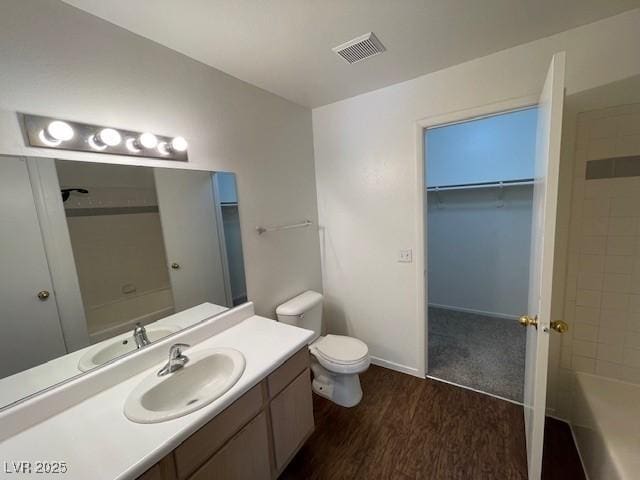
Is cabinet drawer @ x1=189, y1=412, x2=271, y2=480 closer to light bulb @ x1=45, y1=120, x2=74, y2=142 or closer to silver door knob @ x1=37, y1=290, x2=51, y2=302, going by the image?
silver door knob @ x1=37, y1=290, x2=51, y2=302

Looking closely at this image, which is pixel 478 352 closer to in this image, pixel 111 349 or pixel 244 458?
pixel 244 458

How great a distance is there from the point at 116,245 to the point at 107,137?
0.49 m

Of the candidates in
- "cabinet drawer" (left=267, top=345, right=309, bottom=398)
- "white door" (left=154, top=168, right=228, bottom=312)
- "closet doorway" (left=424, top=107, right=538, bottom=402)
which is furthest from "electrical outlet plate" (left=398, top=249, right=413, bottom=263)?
"white door" (left=154, top=168, right=228, bottom=312)

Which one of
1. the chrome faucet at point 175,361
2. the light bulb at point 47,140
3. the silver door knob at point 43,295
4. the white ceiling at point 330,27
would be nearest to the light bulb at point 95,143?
the light bulb at point 47,140

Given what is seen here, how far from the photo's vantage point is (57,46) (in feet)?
3.56

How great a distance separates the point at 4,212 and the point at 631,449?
108 inches

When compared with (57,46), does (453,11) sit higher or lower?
higher

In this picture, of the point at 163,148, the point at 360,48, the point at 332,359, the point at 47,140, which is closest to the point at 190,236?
the point at 163,148

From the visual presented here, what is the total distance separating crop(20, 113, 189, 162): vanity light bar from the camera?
105 cm

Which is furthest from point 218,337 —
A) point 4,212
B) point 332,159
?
point 332,159

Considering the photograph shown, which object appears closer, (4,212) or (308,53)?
(4,212)

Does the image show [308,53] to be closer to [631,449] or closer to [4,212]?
[4,212]

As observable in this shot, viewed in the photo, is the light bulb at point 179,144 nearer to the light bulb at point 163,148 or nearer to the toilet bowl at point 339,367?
the light bulb at point 163,148

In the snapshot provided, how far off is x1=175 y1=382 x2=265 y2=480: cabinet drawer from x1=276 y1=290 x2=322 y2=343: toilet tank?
747 mm
